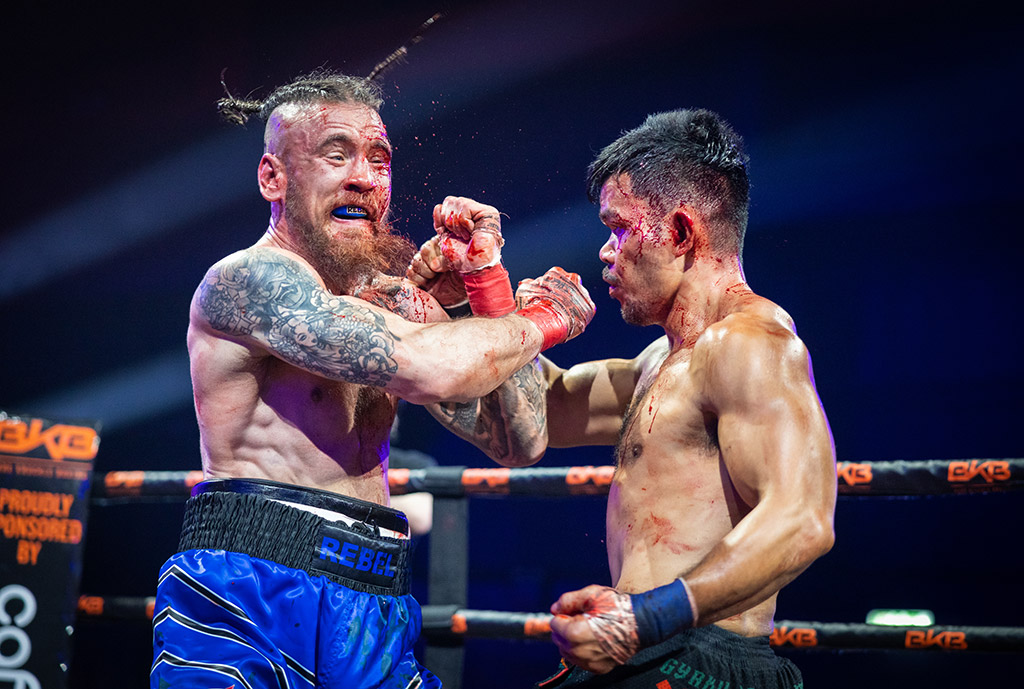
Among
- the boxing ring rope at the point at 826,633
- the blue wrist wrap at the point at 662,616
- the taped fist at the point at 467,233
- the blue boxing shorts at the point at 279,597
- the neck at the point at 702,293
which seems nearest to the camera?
the blue wrist wrap at the point at 662,616

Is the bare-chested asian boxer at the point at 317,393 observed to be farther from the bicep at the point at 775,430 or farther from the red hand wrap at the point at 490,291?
the bicep at the point at 775,430

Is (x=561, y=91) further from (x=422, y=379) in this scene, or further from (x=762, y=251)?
(x=422, y=379)

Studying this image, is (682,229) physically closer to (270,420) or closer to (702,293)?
(702,293)

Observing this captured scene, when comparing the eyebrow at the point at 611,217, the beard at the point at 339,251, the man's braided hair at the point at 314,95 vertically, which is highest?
the man's braided hair at the point at 314,95

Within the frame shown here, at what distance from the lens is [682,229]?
1955mm

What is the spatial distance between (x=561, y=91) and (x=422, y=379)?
234 cm

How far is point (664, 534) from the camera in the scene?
172cm

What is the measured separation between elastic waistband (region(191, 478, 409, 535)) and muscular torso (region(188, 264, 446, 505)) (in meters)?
0.03

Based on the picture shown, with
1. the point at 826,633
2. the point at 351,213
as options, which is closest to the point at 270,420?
the point at 351,213

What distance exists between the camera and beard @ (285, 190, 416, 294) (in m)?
1.99

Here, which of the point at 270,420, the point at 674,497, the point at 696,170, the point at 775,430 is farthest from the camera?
the point at 696,170

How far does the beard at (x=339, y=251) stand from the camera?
1987 millimetres

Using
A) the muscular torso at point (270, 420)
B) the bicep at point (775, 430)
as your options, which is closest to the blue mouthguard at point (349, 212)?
the muscular torso at point (270, 420)

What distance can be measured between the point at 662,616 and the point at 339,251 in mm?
1085
